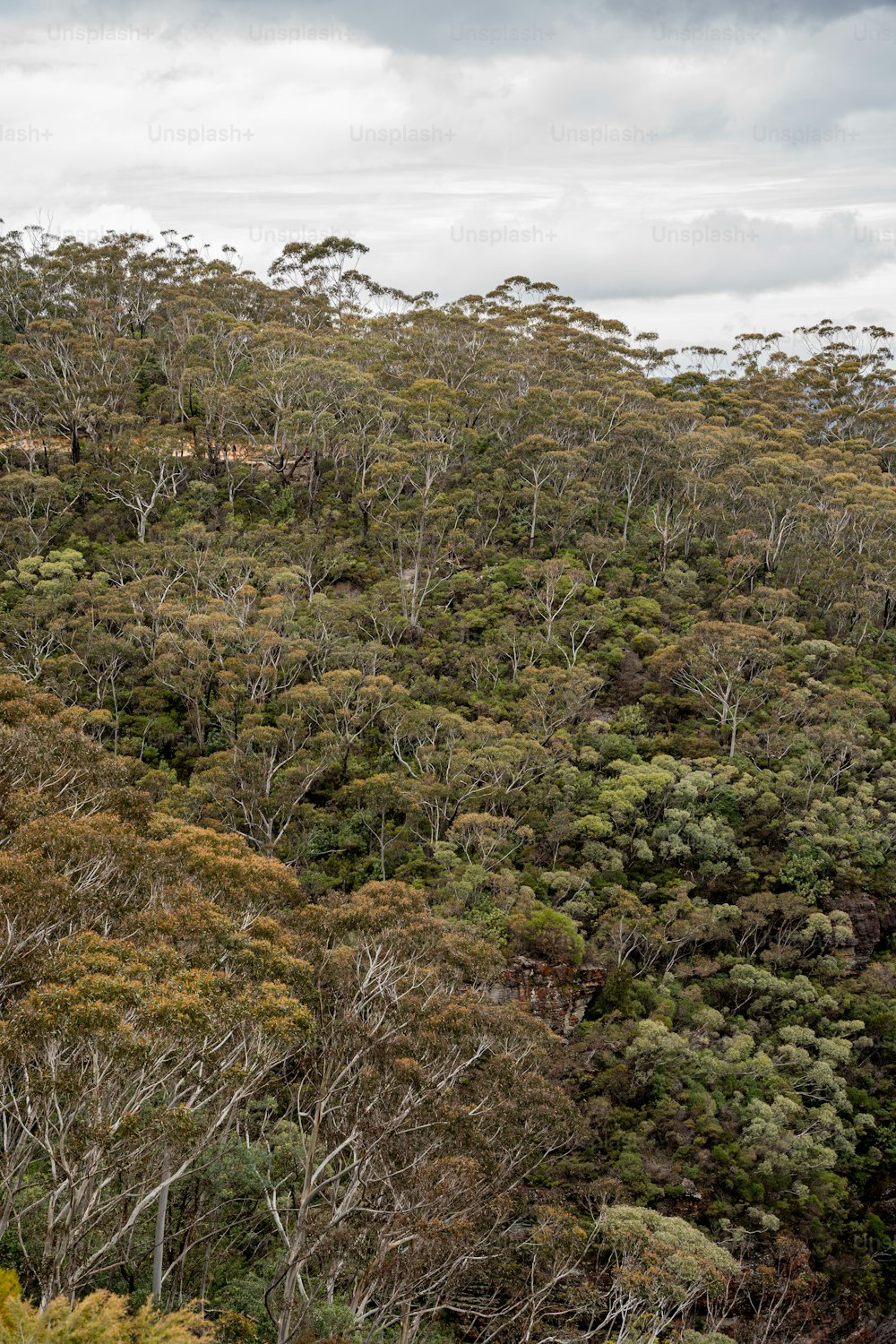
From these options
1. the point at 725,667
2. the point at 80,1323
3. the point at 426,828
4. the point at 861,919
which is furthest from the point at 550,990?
the point at 80,1323

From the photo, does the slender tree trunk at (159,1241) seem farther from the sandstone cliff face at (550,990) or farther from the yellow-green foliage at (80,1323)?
the sandstone cliff face at (550,990)

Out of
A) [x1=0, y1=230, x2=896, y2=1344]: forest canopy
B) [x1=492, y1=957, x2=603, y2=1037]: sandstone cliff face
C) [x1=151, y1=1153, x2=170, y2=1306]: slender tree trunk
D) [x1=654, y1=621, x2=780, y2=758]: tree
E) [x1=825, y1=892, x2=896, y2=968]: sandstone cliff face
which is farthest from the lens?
[x1=654, y1=621, x2=780, y2=758]: tree

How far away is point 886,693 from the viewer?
39844mm

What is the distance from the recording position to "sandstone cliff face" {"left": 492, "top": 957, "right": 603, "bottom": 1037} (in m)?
26.3

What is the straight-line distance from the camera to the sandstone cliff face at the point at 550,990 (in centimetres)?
2634

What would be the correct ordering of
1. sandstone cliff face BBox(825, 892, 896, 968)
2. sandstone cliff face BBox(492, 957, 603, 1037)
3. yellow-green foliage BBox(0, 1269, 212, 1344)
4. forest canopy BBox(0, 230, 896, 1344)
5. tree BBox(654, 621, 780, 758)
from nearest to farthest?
yellow-green foliage BBox(0, 1269, 212, 1344)
forest canopy BBox(0, 230, 896, 1344)
sandstone cliff face BBox(492, 957, 603, 1037)
sandstone cliff face BBox(825, 892, 896, 968)
tree BBox(654, 621, 780, 758)

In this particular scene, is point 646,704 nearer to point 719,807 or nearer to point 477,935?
point 719,807

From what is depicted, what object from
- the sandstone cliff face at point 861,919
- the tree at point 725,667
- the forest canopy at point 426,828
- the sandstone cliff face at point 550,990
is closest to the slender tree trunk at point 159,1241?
the forest canopy at point 426,828

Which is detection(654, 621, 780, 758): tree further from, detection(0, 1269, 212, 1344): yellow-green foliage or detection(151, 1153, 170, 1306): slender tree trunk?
detection(0, 1269, 212, 1344): yellow-green foliage

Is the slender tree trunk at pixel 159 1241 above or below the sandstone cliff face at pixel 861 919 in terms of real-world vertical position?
above

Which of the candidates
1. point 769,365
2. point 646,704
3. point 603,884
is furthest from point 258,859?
point 769,365

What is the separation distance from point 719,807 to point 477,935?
600 inches

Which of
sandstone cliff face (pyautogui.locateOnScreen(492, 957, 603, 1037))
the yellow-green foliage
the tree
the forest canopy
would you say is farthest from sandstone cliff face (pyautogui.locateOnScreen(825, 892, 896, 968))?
the yellow-green foliage

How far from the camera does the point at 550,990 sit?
88.5 feet
